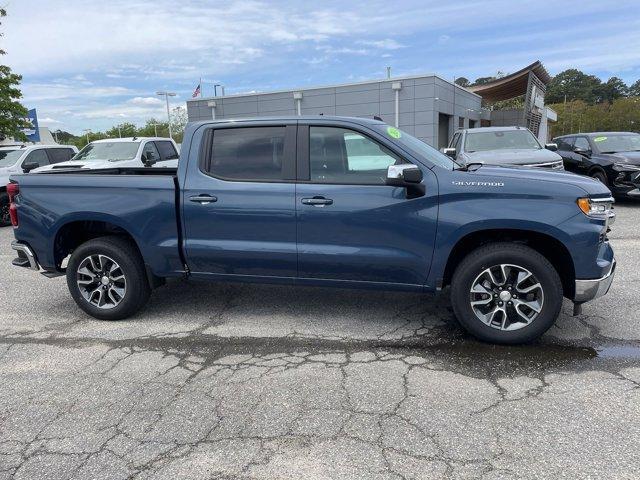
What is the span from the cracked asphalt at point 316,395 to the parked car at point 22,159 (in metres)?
7.68

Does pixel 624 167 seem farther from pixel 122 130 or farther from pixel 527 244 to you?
pixel 122 130

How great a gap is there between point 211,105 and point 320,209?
94.7 ft

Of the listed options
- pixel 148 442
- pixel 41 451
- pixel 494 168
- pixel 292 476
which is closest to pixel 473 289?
pixel 494 168

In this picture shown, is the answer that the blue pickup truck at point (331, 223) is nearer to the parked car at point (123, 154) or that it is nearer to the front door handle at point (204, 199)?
the front door handle at point (204, 199)

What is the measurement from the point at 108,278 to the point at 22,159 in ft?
30.6

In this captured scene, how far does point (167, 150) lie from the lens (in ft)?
45.5

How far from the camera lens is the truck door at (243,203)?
4223 millimetres

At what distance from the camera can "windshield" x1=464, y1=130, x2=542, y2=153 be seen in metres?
10.7

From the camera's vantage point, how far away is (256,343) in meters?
4.21

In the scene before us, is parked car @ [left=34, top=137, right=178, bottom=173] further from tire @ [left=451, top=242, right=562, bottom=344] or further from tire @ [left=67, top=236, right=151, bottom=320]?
tire @ [left=451, top=242, right=562, bottom=344]

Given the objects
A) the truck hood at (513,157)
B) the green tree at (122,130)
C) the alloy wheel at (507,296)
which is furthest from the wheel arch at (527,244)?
the green tree at (122,130)

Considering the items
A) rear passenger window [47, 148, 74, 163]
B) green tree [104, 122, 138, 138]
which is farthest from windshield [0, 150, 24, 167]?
green tree [104, 122, 138, 138]

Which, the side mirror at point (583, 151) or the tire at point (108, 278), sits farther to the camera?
the side mirror at point (583, 151)

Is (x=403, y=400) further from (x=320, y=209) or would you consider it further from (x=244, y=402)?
(x=320, y=209)
